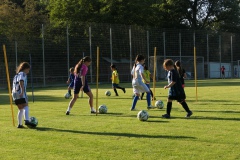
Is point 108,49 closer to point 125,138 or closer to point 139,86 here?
point 139,86

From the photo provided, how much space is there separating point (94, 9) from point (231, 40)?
19.5 meters

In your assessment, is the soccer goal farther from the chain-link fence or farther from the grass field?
the grass field

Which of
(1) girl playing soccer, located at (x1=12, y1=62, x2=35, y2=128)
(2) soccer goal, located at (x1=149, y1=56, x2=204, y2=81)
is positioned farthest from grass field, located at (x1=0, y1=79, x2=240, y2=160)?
(2) soccer goal, located at (x1=149, y1=56, x2=204, y2=81)

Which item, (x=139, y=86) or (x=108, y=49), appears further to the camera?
(x=108, y=49)

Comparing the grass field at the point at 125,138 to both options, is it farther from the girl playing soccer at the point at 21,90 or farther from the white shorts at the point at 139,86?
the white shorts at the point at 139,86

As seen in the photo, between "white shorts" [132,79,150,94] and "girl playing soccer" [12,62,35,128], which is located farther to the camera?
"white shorts" [132,79,150,94]

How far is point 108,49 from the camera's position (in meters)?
44.6

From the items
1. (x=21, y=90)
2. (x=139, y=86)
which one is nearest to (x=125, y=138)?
(x=21, y=90)

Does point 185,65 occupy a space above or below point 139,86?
above

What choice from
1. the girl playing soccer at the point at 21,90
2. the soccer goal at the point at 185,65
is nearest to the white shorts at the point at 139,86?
the girl playing soccer at the point at 21,90

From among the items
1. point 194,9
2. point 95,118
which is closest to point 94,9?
point 194,9

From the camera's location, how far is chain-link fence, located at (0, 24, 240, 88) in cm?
3962

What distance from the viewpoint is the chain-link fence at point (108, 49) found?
39.6 metres

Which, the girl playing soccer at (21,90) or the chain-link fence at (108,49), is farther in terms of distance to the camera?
the chain-link fence at (108,49)
